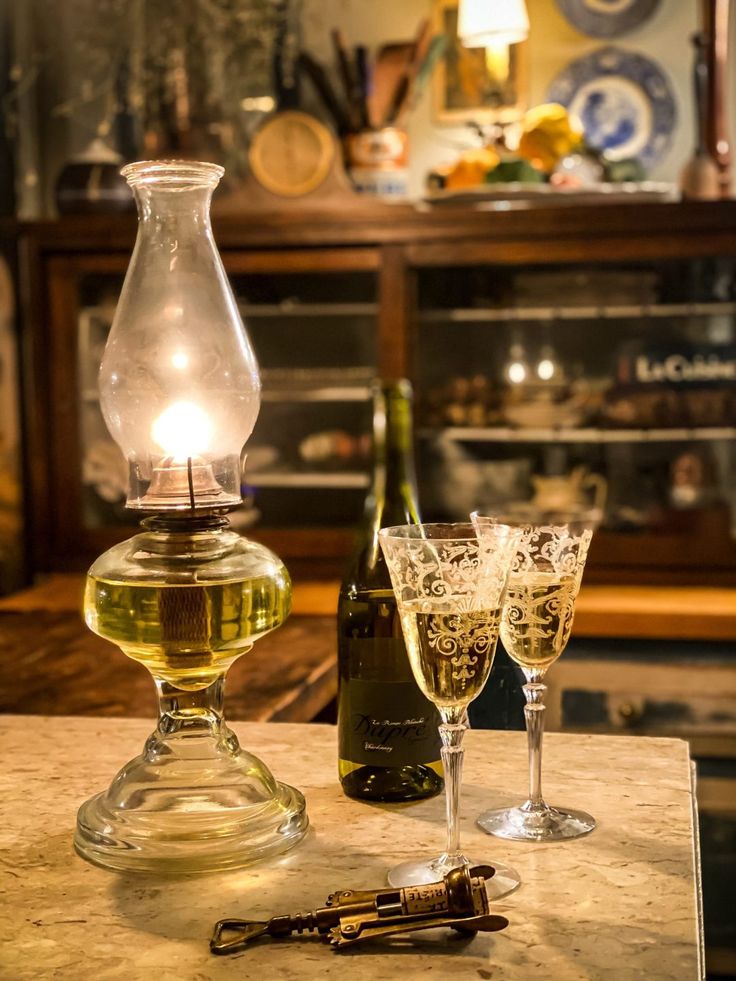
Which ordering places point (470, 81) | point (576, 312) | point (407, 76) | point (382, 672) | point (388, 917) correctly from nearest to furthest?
1. point (388, 917)
2. point (382, 672)
3. point (576, 312)
4. point (407, 76)
5. point (470, 81)

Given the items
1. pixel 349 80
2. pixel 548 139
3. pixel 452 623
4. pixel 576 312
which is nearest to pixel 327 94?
pixel 349 80

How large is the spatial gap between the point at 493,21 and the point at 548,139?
0.29 m

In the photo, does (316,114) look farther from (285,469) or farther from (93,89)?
(285,469)

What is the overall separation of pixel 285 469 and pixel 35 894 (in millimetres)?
2423

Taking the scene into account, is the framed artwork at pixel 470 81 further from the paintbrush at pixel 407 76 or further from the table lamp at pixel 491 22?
the table lamp at pixel 491 22

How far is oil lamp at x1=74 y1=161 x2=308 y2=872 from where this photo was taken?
2.86ft

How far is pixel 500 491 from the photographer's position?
309 cm

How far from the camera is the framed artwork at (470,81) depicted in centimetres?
323

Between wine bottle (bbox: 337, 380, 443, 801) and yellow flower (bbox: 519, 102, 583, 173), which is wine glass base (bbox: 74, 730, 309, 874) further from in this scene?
yellow flower (bbox: 519, 102, 583, 173)

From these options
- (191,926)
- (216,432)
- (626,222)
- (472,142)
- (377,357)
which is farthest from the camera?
(472,142)

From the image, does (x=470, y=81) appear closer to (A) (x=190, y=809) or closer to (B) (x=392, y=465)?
(B) (x=392, y=465)

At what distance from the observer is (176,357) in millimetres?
933

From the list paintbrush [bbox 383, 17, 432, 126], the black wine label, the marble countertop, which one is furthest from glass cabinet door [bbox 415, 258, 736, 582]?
the black wine label

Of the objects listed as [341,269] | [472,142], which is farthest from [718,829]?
[472,142]
